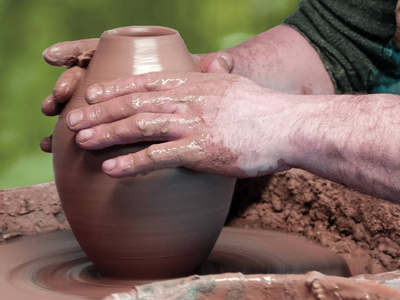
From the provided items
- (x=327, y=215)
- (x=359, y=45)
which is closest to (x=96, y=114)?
(x=327, y=215)

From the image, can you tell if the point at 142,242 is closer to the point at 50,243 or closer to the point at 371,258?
the point at 50,243

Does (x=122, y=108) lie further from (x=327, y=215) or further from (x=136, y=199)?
(x=327, y=215)

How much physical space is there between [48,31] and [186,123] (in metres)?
1.96

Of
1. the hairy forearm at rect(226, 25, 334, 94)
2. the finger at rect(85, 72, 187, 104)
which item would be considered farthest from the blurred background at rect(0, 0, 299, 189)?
the finger at rect(85, 72, 187, 104)

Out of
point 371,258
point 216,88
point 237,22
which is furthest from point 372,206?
point 237,22

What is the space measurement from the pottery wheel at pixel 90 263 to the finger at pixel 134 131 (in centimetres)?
30

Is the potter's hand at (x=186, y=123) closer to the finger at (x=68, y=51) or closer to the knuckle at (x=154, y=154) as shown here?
the knuckle at (x=154, y=154)

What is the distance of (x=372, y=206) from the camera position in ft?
5.44

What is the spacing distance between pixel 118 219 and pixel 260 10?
207 centimetres

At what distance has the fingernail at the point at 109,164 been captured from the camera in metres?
1.20

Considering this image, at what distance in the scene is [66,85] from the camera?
1353mm

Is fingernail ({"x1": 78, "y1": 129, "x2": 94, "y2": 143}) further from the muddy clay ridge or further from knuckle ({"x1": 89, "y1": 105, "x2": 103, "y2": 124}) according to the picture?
the muddy clay ridge

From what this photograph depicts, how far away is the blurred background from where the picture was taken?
2.96 meters

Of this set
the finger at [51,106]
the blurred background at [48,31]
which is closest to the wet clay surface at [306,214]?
the finger at [51,106]
